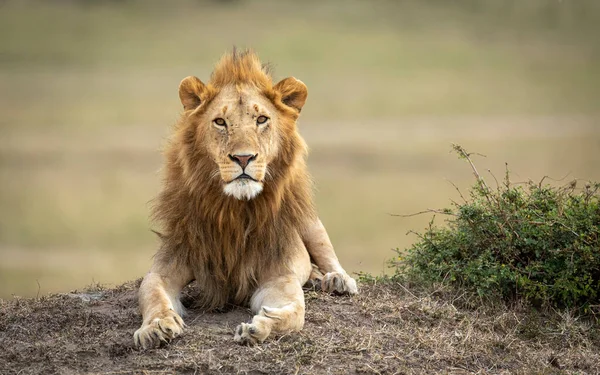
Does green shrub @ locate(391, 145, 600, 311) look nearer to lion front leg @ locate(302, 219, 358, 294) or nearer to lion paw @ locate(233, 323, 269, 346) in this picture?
lion front leg @ locate(302, 219, 358, 294)

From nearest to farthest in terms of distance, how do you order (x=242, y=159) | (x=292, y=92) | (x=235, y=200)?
(x=242, y=159), (x=235, y=200), (x=292, y=92)

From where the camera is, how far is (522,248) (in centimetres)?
608

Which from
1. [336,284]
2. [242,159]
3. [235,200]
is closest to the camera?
[242,159]

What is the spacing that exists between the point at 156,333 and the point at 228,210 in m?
0.93

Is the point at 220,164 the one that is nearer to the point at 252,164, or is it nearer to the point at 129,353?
the point at 252,164

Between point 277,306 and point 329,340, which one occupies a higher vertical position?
point 277,306

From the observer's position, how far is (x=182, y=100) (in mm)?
5008

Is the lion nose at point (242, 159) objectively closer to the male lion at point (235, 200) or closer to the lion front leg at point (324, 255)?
the male lion at point (235, 200)

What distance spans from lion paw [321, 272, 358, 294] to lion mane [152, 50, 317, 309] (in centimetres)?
63

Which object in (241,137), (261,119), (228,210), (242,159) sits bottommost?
(228,210)

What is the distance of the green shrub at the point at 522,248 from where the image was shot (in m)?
5.86

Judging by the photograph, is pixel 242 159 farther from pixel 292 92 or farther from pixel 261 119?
pixel 292 92

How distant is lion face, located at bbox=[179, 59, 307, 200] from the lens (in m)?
4.58

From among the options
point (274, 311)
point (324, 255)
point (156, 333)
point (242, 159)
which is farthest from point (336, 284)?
point (156, 333)
